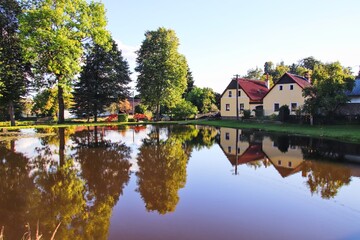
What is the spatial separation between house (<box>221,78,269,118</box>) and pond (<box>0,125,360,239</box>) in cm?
3115

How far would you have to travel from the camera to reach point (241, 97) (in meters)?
45.6

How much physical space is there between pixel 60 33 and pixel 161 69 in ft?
59.1

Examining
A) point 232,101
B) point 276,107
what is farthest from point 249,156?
point 232,101

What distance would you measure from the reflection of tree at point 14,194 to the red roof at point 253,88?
36.9 m

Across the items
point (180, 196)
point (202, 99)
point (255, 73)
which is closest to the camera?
point (180, 196)

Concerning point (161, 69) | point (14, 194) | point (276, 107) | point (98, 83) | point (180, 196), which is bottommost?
point (180, 196)

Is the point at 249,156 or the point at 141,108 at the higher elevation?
the point at 141,108

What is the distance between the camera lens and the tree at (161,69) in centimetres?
4675

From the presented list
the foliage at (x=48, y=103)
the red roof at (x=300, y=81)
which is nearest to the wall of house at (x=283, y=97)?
the red roof at (x=300, y=81)

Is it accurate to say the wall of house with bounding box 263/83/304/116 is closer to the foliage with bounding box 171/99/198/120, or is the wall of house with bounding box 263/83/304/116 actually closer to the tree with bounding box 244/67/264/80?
the foliage with bounding box 171/99/198/120

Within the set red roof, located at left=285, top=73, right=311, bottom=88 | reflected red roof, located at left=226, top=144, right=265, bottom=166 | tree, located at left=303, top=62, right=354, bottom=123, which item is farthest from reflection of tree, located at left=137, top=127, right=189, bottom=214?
red roof, located at left=285, top=73, right=311, bottom=88

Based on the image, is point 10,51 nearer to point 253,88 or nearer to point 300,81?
point 253,88

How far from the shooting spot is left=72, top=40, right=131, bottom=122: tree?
45.9 m

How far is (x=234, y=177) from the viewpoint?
33.1 feet
